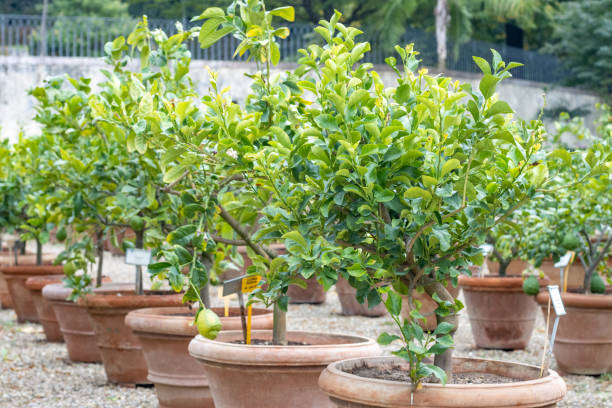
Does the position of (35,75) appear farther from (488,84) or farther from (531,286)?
(488,84)

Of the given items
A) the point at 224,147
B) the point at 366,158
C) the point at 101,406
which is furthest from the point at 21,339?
the point at 366,158

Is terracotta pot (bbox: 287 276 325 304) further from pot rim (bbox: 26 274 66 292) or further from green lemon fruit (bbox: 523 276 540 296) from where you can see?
green lemon fruit (bbox: 523 276 540 296)

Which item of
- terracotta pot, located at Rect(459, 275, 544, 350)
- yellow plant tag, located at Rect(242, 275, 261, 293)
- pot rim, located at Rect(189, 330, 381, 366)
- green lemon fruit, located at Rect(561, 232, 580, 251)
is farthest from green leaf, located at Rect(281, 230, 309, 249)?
terracotta pot, located at Rect(459, 275, 544, 350)

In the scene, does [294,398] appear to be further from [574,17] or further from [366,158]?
[574,17]

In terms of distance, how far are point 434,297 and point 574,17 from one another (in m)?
19.7

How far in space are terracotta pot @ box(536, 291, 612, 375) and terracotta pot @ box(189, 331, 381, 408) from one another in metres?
2.60

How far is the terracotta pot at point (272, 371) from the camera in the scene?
Answer: 2871 mm

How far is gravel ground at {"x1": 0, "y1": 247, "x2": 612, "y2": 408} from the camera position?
4.48 m

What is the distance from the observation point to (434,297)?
228 centimetres

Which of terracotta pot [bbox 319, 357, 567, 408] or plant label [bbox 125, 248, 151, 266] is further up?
terracotta pot [bbox 319, 357, 567, 408]

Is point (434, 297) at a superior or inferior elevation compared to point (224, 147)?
inferior

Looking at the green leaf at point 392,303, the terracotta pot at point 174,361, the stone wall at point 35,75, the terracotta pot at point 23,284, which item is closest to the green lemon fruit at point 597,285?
the terracotta pot at point 174,361

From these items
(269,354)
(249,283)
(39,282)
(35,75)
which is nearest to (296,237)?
(269,354)

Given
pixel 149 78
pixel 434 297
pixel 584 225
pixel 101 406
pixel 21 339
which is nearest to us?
pixel 434 297
